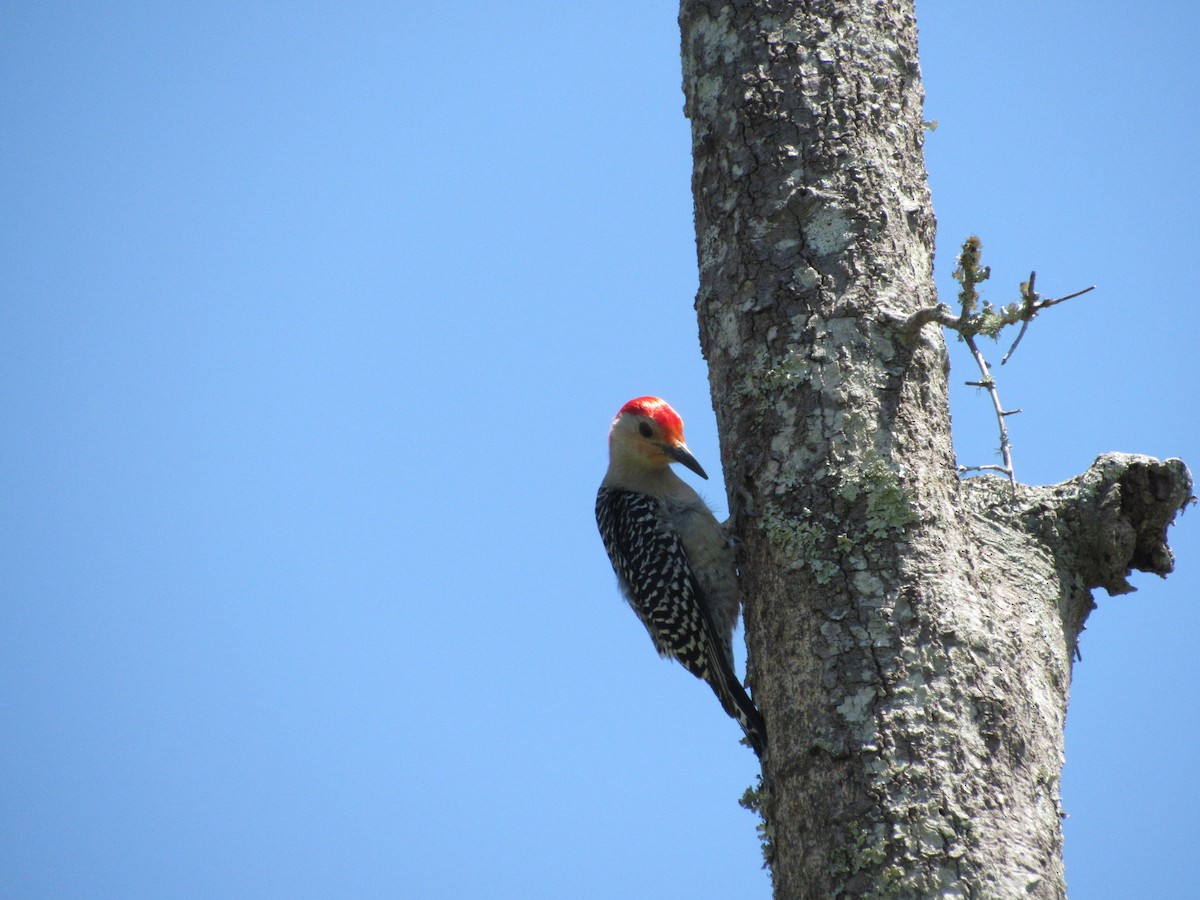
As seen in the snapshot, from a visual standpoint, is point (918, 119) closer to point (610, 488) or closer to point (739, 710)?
point (739, 710)

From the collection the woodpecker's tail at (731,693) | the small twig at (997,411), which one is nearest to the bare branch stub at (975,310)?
the small twig at (997,411)

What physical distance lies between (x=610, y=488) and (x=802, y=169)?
2916mm

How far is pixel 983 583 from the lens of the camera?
3.54 meters

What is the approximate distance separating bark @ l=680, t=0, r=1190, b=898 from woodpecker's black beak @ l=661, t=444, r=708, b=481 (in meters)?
1.77

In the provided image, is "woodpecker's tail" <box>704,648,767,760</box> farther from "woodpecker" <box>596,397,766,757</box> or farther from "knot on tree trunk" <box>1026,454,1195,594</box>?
"knot on tree trunk" <box>1026,454,1195,594</box>

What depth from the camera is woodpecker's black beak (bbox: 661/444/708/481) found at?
233 inches

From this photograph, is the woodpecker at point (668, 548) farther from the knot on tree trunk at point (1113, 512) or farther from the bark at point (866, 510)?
the knot on tree trunk at point (1113, 512)

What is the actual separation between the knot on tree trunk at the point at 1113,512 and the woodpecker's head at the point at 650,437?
2254 mm

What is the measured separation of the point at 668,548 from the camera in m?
5.68

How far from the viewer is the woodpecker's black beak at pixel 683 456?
593 centimetres

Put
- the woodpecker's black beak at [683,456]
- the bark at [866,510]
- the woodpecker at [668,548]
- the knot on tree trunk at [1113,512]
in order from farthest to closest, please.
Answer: the woodpecker's black beak at [683,456]
the woodpecker at [668,548]
the knot on tree trunk at [1113,512]
the bark at [866,510]

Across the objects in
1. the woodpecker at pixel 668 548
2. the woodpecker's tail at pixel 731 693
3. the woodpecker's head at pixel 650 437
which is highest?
the woodpecker's head at pixel 650 437

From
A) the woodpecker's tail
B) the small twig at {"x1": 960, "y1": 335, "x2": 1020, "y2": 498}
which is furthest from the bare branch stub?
the woodpecker's tail

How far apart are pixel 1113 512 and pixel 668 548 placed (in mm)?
2314
